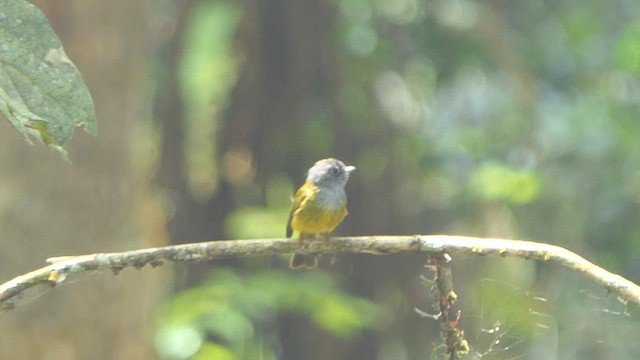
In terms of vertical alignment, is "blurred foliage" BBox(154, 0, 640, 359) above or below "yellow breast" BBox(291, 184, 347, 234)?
above

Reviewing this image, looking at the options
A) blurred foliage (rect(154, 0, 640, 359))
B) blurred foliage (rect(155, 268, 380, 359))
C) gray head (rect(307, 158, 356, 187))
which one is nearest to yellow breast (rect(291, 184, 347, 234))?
gray head (rect(307, 158, 356, 187))

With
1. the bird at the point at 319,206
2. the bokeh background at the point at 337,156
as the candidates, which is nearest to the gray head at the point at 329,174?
the bird at the point at 319,206

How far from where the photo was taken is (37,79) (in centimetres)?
160

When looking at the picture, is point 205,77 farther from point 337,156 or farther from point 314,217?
point 314,217

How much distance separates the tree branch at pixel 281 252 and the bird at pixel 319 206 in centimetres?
190

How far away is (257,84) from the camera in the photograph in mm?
7305

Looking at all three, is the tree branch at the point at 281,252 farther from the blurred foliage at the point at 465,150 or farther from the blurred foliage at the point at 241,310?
the blurred foliage at the point at 465,150

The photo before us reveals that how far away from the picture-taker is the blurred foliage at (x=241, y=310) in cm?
587

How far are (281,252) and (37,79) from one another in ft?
2.40

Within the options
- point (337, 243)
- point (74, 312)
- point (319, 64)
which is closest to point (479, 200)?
point (319, 64)

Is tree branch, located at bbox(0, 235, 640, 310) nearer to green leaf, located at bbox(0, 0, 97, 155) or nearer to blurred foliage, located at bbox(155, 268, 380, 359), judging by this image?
green leaf, located at bbox(0, 0, 97, 155)

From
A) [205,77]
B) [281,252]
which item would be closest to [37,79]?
[281,252]

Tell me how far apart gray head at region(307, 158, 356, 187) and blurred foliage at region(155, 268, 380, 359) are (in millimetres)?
1350

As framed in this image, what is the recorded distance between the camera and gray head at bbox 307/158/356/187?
15.1 ft
